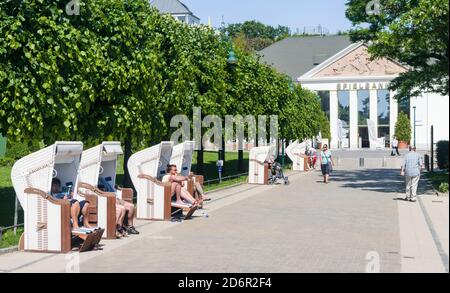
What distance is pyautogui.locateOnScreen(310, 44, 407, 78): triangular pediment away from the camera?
3647 inches

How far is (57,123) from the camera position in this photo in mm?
14719

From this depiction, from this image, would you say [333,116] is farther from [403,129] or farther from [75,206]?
[75,206]

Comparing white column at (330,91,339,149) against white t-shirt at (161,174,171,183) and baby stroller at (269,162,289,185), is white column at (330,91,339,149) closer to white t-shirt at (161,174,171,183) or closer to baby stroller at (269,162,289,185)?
baby stroller at (269,162,289,185)

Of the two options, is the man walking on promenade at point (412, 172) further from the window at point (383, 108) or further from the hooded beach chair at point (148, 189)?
the window at point (383, 108)

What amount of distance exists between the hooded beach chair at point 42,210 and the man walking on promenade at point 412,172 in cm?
1177

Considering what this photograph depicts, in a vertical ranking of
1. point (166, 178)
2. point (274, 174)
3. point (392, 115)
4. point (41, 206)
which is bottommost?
point (274, 174)

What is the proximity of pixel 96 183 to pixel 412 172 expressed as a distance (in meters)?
10.8

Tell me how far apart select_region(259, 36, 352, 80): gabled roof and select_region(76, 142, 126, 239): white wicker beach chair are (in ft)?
302

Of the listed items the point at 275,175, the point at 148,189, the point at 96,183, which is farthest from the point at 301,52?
the point at 96,183

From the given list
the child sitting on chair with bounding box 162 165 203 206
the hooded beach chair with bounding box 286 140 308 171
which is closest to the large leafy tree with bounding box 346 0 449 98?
the child sitting on chair with bounding box 162 165 203 206

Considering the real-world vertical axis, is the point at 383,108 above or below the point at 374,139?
above

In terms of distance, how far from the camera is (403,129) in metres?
84.2

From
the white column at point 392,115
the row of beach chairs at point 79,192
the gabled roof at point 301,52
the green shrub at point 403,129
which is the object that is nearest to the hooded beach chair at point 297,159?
the row of beach chairs at point 79,192
